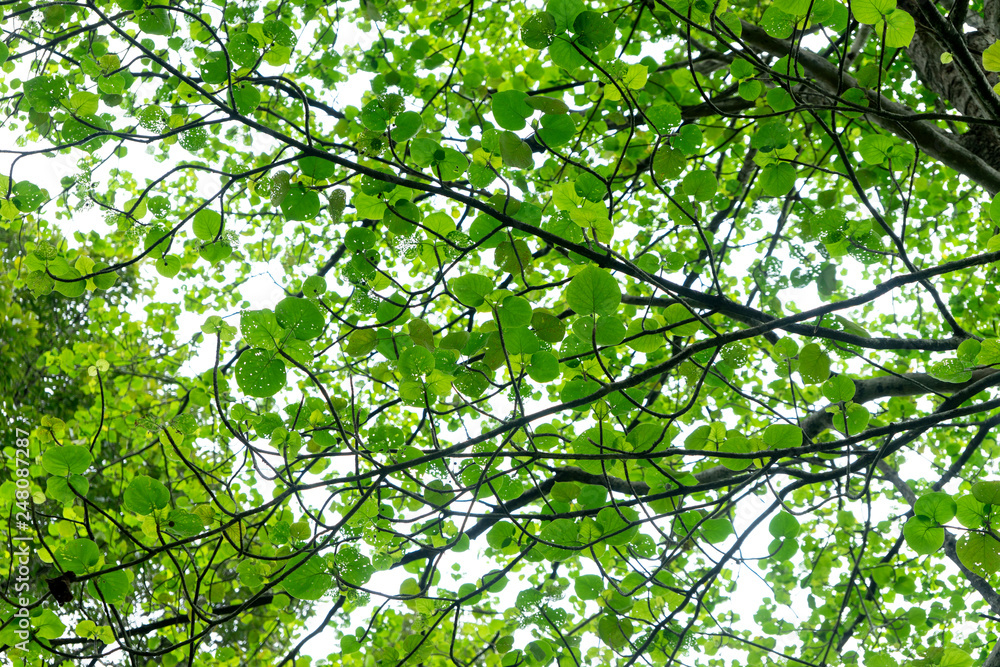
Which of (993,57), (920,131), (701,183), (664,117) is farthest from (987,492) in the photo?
(920,131)

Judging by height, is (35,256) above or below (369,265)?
below

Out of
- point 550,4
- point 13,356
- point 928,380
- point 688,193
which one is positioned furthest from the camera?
point 13,356

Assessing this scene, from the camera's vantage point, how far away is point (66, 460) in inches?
61.2

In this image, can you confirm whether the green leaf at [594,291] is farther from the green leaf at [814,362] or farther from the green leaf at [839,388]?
the green leaf at [839,388]

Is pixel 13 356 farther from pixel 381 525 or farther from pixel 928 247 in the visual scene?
pixel 928 247

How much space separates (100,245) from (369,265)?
13.7 feet

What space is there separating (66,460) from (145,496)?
220 mm

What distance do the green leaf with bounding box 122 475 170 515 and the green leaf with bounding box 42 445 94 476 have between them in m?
0.13

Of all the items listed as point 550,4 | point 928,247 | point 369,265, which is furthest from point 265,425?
point 928,247

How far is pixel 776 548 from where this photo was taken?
6.11 ft

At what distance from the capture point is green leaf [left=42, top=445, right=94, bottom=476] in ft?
5.04

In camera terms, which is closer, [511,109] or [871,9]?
[871,9]

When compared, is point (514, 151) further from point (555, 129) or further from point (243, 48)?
point (243, 48)

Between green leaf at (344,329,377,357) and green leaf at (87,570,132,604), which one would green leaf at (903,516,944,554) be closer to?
green leaf at (344,329,377,357)
